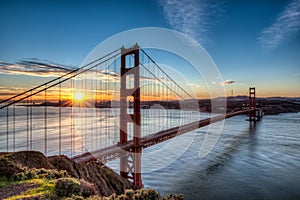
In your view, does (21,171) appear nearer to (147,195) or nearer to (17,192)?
(17,192)

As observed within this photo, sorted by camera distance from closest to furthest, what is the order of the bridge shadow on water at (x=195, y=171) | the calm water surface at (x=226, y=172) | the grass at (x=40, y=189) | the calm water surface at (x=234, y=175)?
the grass at (x=40, y=189), the calm water surface at (x=234, y=175), the calm water surface at (x=226, y=172), the bridge shadow on water at (x=195, y=171)

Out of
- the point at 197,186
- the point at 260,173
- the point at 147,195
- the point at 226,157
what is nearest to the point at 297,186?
the point at 260,173

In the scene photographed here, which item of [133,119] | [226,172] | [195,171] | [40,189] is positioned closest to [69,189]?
[40,189]

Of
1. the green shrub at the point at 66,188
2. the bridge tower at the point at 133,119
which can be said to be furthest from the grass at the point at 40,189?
the bridge tower at the point at 133,119

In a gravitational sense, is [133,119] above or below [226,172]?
above

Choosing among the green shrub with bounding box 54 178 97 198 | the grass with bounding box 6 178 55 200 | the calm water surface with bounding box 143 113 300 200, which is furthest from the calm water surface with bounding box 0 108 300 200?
the grass with bounding box 6 178 55 200

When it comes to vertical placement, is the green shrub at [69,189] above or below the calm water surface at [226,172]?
above

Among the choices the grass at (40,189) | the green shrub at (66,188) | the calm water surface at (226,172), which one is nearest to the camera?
the grass at (40,189)

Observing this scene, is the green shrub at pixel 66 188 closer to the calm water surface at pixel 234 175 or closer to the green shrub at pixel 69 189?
the green shrub at pixel 69 189

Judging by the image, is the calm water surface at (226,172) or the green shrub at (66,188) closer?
the green shrub at (66,188)

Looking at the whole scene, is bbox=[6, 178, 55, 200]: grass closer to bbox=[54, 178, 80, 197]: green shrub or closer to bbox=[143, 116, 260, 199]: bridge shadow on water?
bbox=[54, 178, 80, 197]: green shrub

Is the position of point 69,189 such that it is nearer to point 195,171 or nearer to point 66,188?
point 66,188

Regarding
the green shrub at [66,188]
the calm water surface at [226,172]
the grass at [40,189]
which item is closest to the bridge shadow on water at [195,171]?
the calm water surface at [226,172]
